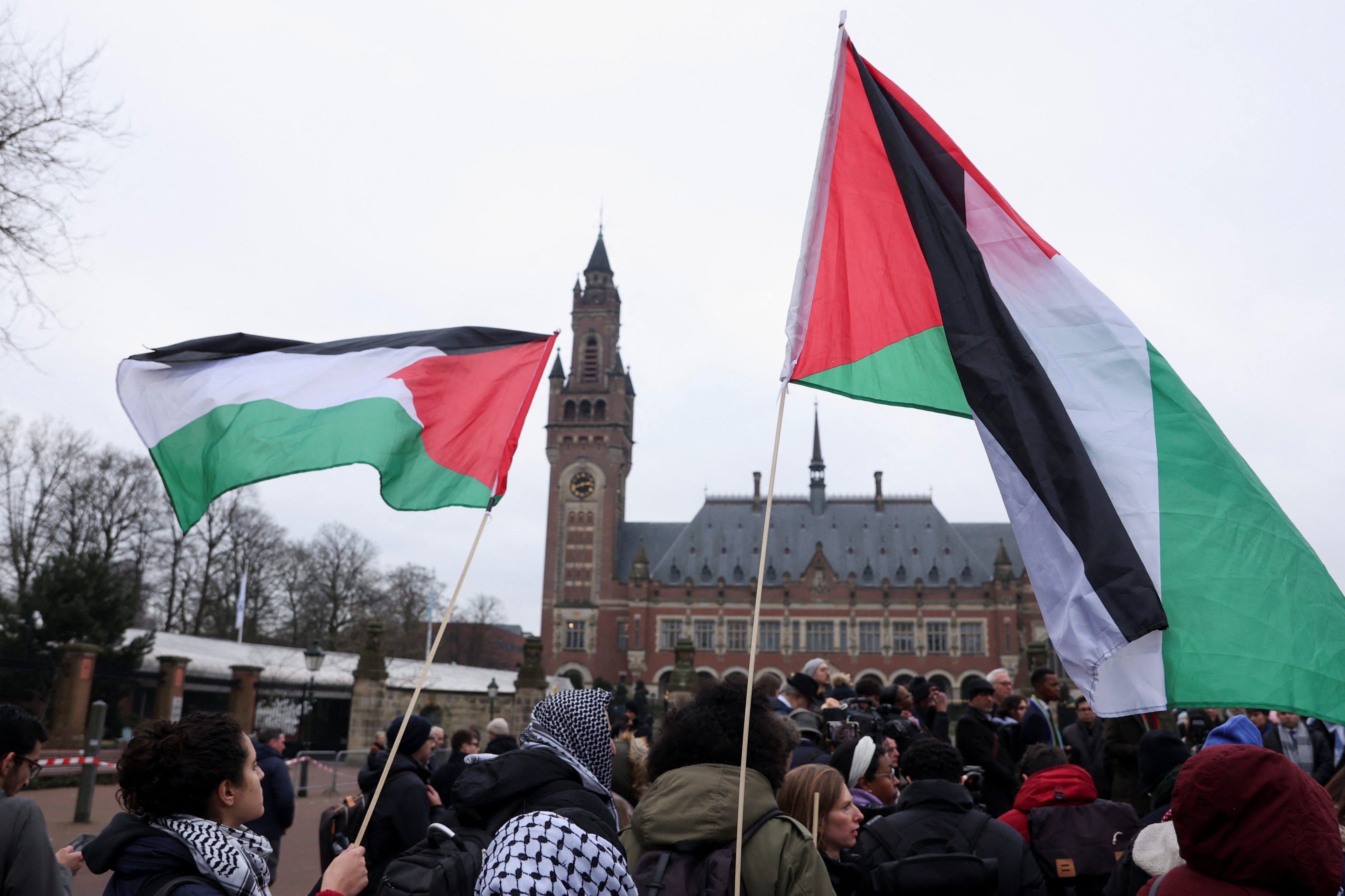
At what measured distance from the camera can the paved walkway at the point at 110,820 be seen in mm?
9102

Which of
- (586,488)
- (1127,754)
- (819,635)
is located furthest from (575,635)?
(1127,754)

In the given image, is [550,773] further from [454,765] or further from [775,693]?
[775,693]

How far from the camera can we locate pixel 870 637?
2304 inches

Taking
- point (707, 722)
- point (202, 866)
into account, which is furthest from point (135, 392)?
point (707, 722)

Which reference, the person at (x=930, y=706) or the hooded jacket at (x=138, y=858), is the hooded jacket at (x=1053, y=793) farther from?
the person at (x=930, y=706)

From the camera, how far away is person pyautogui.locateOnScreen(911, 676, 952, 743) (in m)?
8.28

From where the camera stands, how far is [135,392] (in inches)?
197

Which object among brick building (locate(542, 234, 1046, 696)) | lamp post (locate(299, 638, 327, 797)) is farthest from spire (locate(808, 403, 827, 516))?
lamp post (locate(299, 638, 327, 797))

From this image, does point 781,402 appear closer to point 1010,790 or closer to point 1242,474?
point 1242,474

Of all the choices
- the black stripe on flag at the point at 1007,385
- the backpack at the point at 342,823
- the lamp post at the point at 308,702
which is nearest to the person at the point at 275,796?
the backpack at the point at 342,823

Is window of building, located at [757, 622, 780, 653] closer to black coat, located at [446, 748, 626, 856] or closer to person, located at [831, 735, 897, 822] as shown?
person, located at [831, 735, 897, 822]

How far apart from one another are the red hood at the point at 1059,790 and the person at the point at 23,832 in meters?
3.86

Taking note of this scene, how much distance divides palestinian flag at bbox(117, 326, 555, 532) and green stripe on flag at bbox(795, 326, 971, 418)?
1.81 metres

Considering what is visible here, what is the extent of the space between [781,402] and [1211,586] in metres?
1.68
